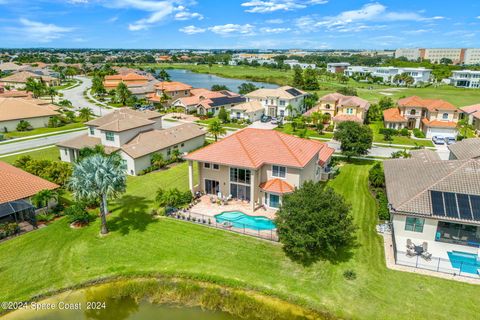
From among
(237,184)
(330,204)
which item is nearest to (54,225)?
(237,184)

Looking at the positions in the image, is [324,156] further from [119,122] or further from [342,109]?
[342,109]

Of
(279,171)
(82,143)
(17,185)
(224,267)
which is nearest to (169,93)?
(82,143)

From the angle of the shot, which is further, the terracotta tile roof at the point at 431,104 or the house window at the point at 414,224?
the terracotta tile roof at the point at 431,104

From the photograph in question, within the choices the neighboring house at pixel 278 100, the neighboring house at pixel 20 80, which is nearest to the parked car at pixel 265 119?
the neighboring house at pixel 278 100

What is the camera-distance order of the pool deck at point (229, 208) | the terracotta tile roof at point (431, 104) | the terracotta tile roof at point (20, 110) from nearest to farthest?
the pool deck at point (229, 208), the terracotta tile roof at point (431, 104), the terracotta tile roof at point (20, 110)

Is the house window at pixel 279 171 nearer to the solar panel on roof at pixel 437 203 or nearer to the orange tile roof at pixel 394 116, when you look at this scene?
the solar panel on roof at pixel 437 203

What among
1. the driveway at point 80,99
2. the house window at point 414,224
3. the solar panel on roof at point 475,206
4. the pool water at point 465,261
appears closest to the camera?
the pool water at point 465,261

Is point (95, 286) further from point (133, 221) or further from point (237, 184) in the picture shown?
point (237, 184)
